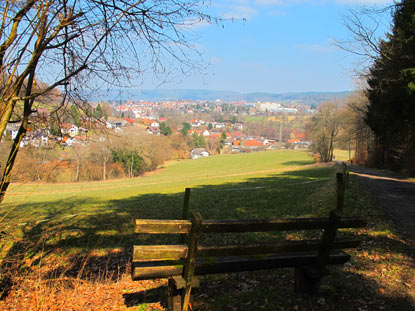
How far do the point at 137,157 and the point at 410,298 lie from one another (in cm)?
5920

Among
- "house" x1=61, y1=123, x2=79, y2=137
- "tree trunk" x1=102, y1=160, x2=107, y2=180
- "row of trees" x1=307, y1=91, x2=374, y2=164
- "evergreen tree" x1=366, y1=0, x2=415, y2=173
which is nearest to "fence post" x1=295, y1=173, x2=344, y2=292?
"house" x1=61, y1=123, x2=79, y2=137

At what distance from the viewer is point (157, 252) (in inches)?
157

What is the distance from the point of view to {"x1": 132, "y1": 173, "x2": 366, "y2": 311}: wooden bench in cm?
385

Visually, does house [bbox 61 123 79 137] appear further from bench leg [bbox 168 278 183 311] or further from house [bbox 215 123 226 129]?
house [bbox 215 123 226 129]

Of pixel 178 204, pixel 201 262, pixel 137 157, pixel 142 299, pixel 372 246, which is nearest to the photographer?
pixel 201 262

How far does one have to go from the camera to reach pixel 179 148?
3809 inches

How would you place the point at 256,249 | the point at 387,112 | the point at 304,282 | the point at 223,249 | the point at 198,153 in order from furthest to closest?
the point at 198,153, the point at 387,112, the point at 304,282, the point at 256,249, the point at 223,249

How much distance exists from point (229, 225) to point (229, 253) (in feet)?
1.48

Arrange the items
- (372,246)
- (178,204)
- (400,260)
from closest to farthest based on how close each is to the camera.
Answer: (400,260) → (372,246) → (178,204)

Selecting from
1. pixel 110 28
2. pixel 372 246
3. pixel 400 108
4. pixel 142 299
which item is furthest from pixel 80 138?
pixel 400 108

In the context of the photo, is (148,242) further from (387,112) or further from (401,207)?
(387,112)

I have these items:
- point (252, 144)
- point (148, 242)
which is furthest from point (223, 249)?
point (252, 144)

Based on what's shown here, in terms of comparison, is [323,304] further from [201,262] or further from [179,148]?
[179,148]

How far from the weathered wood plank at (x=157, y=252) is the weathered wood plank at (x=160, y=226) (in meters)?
0.29
